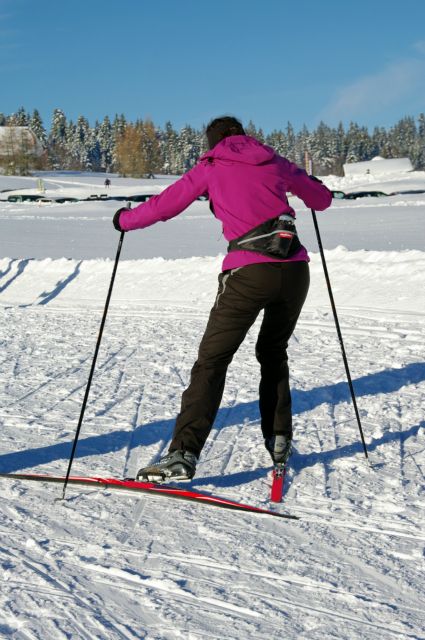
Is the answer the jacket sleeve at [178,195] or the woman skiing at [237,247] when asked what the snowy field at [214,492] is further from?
the jacket sleeve at [178,195]

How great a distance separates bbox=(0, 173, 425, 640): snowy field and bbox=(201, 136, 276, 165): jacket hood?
1.72 m

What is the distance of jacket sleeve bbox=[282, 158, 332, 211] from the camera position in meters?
3.70

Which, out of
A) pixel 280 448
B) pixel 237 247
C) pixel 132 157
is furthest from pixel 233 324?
pixel 132 157

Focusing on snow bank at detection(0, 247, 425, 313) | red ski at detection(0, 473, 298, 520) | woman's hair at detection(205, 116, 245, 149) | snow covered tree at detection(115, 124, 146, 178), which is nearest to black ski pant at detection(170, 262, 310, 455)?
red ski at detection(0, 473, 298, 520)

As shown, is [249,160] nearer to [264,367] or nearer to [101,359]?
[264,367]

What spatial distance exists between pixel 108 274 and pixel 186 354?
6307 mm

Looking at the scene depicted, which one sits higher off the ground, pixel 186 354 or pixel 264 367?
pixel 264 367

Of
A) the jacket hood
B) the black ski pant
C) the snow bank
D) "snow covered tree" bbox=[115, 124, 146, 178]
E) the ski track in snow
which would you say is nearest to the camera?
the ski track in snow

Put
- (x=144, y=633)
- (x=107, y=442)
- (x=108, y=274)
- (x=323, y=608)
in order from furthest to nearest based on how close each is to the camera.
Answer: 1. (x=108, y=274)
2. (x=107, y=442)
3. (x=323, y=608)
4. (x=144, y=633)

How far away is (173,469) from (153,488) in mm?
143

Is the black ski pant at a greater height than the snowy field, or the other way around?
the black ski pant

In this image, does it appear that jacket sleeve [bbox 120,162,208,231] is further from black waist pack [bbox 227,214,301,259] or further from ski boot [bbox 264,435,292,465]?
ski boot [bbox 264,435,292,465]

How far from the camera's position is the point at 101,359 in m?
7.50

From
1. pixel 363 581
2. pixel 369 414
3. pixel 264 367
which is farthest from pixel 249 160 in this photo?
pixel 369 414
